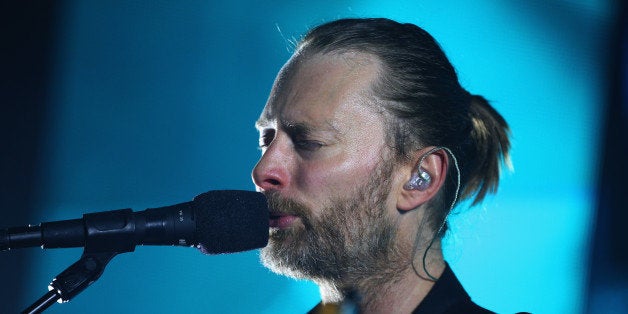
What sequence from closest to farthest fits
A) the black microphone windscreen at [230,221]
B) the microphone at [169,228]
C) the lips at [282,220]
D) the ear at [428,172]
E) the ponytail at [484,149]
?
the microphone at [169,228] → the black microphone windscreen at [230,221] → the lips at [282,220] → the ear at [428,172] → the ponytail at [484,149]

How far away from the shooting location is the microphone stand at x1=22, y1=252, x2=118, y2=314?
1.14 m

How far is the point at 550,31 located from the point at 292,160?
132 centimetres

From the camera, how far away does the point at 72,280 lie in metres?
1.16

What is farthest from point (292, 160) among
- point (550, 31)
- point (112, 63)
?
point (550, 31)

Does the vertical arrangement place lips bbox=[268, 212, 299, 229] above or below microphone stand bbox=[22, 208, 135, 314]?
below

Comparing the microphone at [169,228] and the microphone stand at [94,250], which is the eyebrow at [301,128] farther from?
the microphone stand at [94,250]

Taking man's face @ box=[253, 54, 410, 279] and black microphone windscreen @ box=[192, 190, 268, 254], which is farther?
man's face @ box=[253, 54, 410, 279]

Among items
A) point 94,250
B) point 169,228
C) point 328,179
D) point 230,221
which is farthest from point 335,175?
point 94,250

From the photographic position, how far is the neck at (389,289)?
178cm

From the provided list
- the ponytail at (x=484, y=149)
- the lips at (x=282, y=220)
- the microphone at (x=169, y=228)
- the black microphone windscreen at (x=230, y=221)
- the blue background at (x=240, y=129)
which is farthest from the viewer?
the blue background at (x=240, y=129)

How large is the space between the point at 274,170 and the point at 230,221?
36 cm

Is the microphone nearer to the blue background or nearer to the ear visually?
the ear

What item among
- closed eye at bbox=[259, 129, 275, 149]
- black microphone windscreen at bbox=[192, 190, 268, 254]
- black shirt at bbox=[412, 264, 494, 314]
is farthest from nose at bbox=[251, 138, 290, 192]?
black shirt at bbox=[412, 264, 494, 314]

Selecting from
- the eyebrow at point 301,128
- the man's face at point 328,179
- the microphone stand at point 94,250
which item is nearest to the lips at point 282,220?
the man's face at point 328,179
